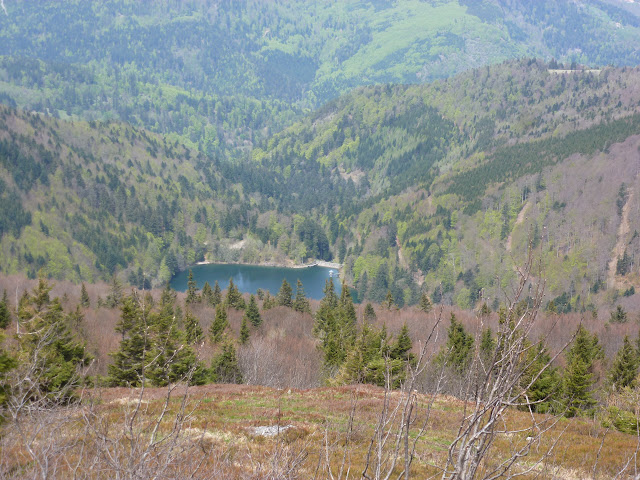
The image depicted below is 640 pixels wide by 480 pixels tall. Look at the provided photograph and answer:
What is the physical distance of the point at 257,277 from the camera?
577 ft

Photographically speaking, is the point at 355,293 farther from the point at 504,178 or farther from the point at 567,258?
the point at 504,178

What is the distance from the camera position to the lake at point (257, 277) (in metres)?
162

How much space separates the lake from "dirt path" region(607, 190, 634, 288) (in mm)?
75098

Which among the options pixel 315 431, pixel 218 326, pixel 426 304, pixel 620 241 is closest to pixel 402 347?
pixel 218 326

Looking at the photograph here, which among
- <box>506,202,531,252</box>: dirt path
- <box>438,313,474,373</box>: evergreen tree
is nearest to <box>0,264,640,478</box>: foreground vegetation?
<box>438,313,474,373</box>: evergreen tree

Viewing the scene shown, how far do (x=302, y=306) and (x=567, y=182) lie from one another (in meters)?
129

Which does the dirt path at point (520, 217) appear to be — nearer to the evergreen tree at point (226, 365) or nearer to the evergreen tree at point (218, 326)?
the evergreen tree at point (218, 326)

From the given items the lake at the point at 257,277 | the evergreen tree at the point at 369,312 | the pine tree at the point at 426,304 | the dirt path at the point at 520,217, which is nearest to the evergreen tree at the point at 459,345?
the evergreen tree at the point at 369,312

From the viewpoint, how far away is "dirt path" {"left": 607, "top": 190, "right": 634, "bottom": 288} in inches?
5920

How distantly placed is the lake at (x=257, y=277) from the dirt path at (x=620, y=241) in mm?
75098

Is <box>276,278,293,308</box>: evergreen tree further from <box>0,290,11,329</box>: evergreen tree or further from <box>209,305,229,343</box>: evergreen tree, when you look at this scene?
<box>0,290,11,329</box>: evergreen tree

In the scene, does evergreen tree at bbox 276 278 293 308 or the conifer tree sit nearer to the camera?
the conifer tree

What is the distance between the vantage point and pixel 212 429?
59.2 ft

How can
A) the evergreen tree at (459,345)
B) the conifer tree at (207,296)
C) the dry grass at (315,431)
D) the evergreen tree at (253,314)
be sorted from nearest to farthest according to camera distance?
the dry grass at (315,431) → the evergreen tree at (459,345) → the evergreen tree at (253,314) → the conifer tree at (207,296)
